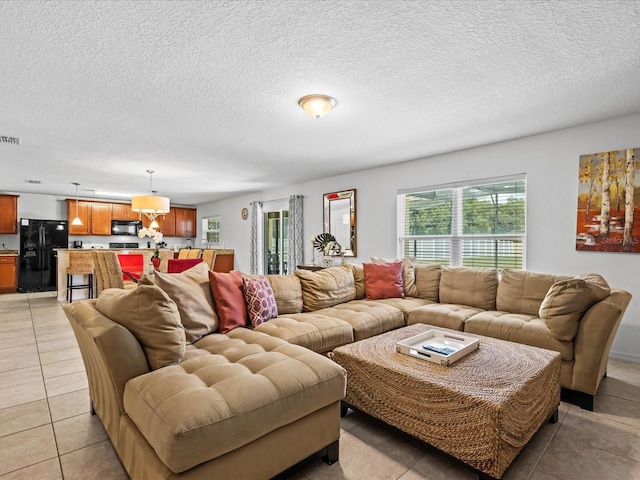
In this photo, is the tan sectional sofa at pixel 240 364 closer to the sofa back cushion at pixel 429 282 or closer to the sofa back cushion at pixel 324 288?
the sofa back cushion at pixel 324 288

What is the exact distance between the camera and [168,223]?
9.88m

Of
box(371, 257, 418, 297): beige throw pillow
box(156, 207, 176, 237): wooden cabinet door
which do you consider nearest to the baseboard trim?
box(371, 257, 418, 297): beige throw pillow

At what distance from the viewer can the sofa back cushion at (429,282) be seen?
3992 mm

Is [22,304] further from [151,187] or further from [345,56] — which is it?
[345,56]

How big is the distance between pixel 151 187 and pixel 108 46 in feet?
18.7

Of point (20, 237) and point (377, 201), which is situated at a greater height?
point (377, 201)

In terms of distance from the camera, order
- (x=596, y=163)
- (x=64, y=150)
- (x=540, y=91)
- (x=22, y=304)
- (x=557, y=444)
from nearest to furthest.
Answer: (x=557, y=444) → (x=540, y=91) → (x=596, y=163) → (x=64, y=150) → (x=22, y=304)

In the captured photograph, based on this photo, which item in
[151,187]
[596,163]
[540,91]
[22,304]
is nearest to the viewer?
[540,91]

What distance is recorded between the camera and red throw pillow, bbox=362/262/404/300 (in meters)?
3.94

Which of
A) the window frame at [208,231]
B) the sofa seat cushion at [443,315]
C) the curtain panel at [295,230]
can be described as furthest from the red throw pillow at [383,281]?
the window frame at [208,231]

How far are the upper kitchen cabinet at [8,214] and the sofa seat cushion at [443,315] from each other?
29.9 feet

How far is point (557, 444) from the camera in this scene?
1.95m

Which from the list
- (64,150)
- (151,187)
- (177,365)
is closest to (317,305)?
(177,365)

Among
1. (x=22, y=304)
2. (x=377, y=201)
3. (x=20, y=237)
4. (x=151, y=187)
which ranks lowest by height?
(x=22, y=304)
